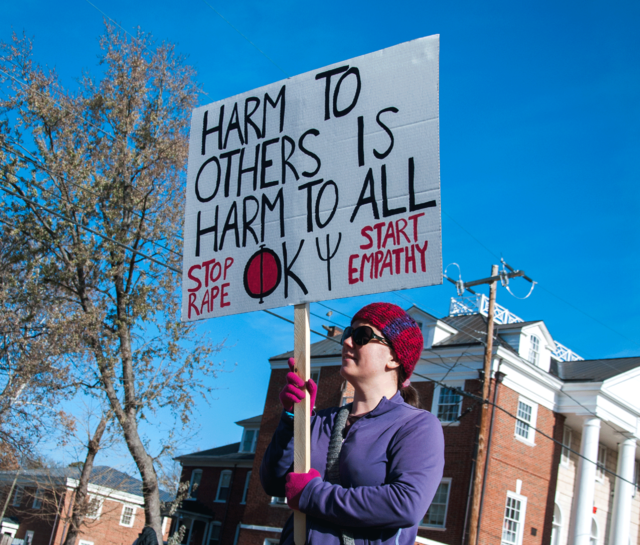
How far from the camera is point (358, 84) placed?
340 cm

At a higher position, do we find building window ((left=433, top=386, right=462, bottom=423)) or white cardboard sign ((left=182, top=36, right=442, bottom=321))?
building window ((left=433, top=386, right=462, bottom=423))

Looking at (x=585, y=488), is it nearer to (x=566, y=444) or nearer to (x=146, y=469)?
(x=566, y=444)

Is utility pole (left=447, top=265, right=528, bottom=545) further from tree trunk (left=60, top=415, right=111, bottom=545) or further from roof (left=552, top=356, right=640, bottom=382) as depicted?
tree trunk (left=60, top=415, right=111, bottom=545)

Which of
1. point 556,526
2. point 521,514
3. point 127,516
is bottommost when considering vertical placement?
point 127,516

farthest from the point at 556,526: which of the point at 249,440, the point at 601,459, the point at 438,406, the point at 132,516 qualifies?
the point at 132,516

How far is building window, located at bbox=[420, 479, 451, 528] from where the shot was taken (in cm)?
2262

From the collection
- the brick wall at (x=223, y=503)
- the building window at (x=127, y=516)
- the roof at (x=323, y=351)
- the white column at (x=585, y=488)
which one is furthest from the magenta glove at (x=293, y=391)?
the building window at (x=127, y=516)

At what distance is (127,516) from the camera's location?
43.7m

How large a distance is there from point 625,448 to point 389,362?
1089 inches

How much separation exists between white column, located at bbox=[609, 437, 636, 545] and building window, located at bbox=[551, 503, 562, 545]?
7.93 ft

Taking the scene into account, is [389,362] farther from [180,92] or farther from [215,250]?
[180,92]

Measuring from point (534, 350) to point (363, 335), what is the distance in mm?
25705

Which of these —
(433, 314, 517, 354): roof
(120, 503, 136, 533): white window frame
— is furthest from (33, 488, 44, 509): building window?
(433, 314, 517, 354): roof

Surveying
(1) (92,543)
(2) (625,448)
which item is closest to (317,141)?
(2) (625,448)
